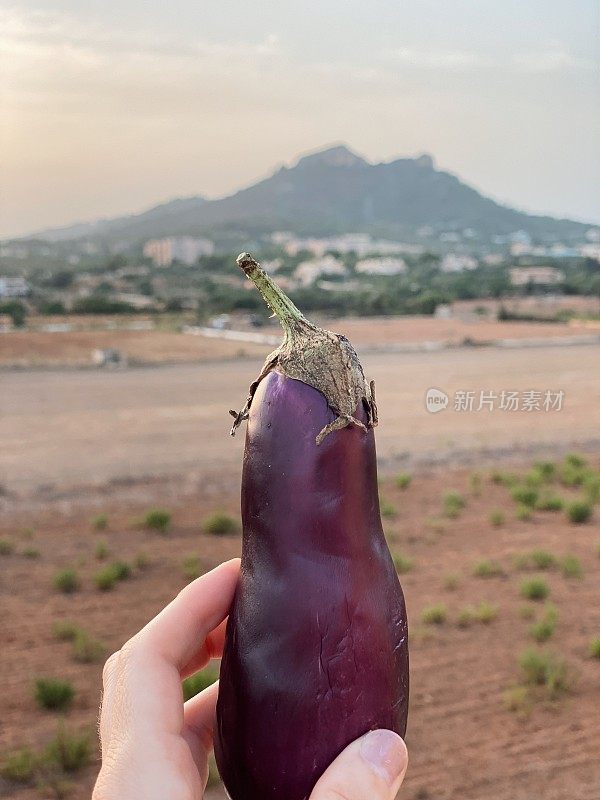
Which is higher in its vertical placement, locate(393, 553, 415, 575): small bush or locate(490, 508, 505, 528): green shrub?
locate(490, 508, 505, 528): green shrub

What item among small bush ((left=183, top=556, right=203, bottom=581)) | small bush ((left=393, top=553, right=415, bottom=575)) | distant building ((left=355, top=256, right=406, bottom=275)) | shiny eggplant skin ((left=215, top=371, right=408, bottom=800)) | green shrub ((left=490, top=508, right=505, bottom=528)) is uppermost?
distant building ((left=355, top=256, right=406, bottom=275))

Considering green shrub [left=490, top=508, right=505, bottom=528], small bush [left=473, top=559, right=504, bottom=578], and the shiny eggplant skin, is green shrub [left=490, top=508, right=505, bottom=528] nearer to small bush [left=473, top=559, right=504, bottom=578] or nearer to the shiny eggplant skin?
small bush [left=473, top=559, right=504, bottom=578]

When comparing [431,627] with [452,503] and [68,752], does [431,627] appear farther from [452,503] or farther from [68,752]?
[452,503]

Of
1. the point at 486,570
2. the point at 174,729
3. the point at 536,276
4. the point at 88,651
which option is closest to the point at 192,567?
the point at 88,651

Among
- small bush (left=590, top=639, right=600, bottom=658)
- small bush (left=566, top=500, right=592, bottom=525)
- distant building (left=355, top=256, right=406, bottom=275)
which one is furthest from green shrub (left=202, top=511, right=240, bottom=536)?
distant building (left=355, top=256, right=406, bottom=275)

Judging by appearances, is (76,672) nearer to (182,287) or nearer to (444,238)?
(182,287)

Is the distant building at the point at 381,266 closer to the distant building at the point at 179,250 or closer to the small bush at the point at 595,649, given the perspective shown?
the distant building at the point at 179,250

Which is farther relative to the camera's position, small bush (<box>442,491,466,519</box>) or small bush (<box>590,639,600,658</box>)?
small bush (<box>442,491,466,519</box>)
